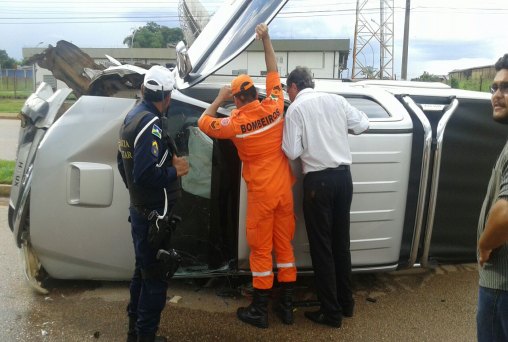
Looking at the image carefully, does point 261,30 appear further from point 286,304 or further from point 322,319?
point 322,319

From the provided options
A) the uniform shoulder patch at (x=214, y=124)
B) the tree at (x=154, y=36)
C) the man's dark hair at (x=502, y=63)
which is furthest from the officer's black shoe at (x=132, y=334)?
the tree at (x=154, y=36)

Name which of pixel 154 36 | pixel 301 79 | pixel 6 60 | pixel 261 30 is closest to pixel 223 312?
pixel 301 79

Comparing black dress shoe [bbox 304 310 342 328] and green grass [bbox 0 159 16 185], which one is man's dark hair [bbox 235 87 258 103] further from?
green grass [bbox 0 159 16 185]

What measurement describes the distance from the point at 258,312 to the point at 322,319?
0.45m

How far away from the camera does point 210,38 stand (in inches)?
128

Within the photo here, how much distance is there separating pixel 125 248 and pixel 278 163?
1262 millimetres

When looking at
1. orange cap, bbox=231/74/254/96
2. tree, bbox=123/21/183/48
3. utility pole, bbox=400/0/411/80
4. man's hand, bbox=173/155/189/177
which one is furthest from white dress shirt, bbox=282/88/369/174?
tree, bbox=123/21/183/48

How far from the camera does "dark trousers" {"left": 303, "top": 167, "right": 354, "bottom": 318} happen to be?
3135 millimetres

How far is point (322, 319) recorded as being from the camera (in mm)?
3273

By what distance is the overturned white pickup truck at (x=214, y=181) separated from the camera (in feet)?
10.6

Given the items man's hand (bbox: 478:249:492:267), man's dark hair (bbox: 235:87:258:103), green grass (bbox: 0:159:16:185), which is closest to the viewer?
man's hand (bbox: 478:249:492:267)

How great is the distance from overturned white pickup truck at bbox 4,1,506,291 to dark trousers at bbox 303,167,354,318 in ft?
0.56

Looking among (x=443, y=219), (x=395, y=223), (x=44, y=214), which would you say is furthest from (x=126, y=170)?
(x=443, y=219)

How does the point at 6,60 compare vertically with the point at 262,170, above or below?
above
